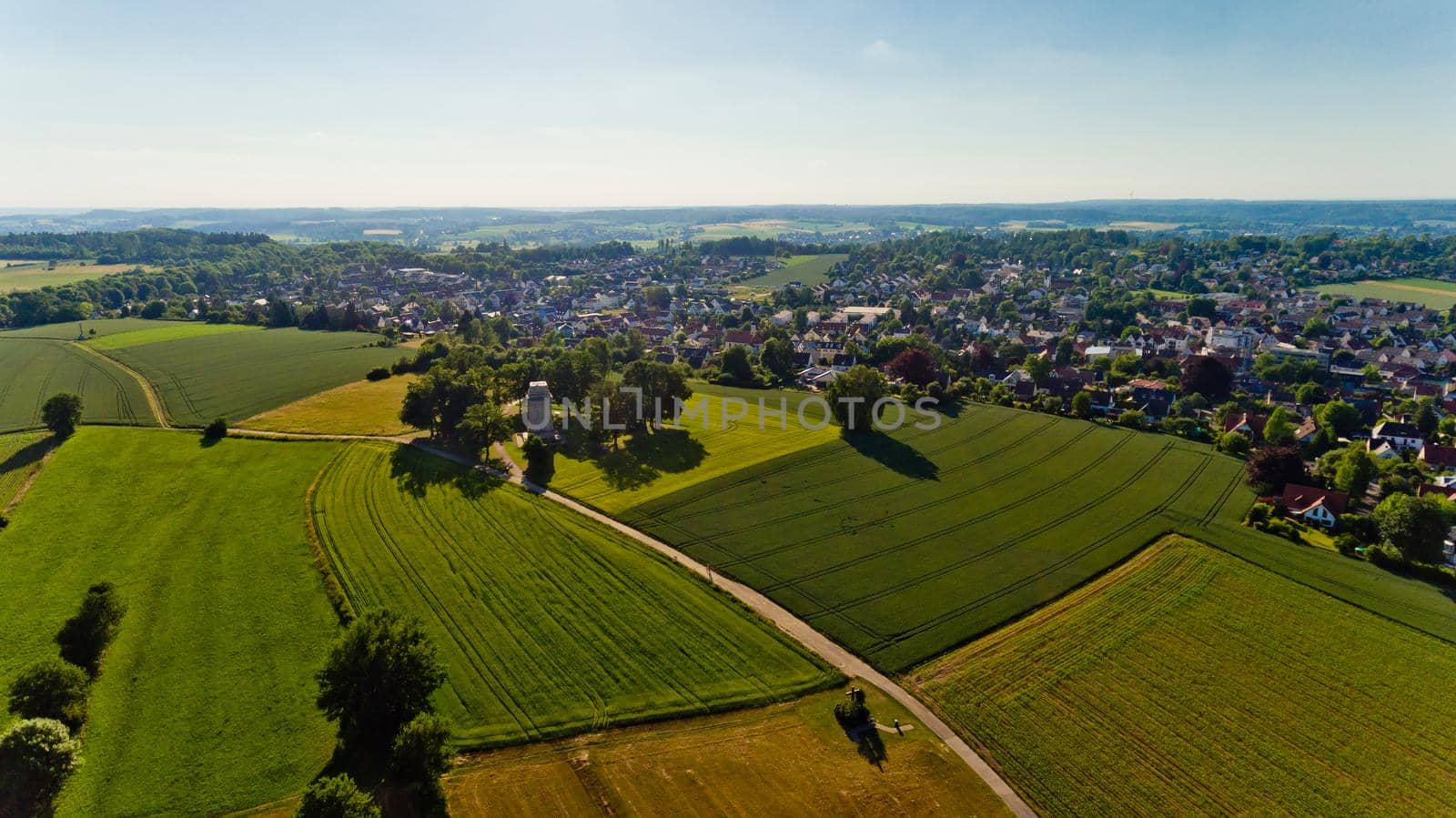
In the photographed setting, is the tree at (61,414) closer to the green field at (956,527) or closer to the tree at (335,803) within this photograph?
the green field at (956,527)

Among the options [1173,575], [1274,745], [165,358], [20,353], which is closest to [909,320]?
[1173,575]

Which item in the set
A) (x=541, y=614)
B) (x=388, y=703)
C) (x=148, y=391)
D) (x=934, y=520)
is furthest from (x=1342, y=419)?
(x=148, y=391)

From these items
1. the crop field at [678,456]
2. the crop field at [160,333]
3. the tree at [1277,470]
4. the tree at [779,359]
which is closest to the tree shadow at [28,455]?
the crop field at [678,456]

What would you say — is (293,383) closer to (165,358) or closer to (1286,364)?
(165,358)

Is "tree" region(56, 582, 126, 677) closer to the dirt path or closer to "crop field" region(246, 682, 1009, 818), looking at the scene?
"crop field" region(246, 682, 1009, 818)

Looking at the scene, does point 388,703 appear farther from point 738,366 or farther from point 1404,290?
point 1404,290
